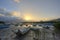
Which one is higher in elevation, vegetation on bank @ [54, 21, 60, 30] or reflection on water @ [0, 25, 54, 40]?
vegetation on bank @ [54, 21, 60, 30]

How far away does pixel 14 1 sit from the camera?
178cm

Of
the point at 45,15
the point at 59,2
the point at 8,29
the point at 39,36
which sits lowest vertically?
the point at 39,36

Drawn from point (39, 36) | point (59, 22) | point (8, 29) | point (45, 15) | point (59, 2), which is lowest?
point (39, 36)

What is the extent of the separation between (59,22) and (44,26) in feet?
0.85

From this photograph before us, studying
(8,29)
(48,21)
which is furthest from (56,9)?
(8,29)

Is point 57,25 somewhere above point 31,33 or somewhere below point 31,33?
above

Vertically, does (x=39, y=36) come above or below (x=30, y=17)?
below

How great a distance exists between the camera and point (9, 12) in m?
1.74

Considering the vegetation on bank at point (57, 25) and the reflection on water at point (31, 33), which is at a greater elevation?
the vegetation on bank at point (57, 25)

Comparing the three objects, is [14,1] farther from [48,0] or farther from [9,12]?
[48,0]

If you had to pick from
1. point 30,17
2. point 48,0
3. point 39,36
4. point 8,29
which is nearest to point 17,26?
point 8,29

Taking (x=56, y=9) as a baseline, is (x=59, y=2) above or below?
above

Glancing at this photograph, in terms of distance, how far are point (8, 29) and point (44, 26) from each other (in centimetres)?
60

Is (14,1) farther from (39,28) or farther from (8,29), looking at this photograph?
(39,28)
